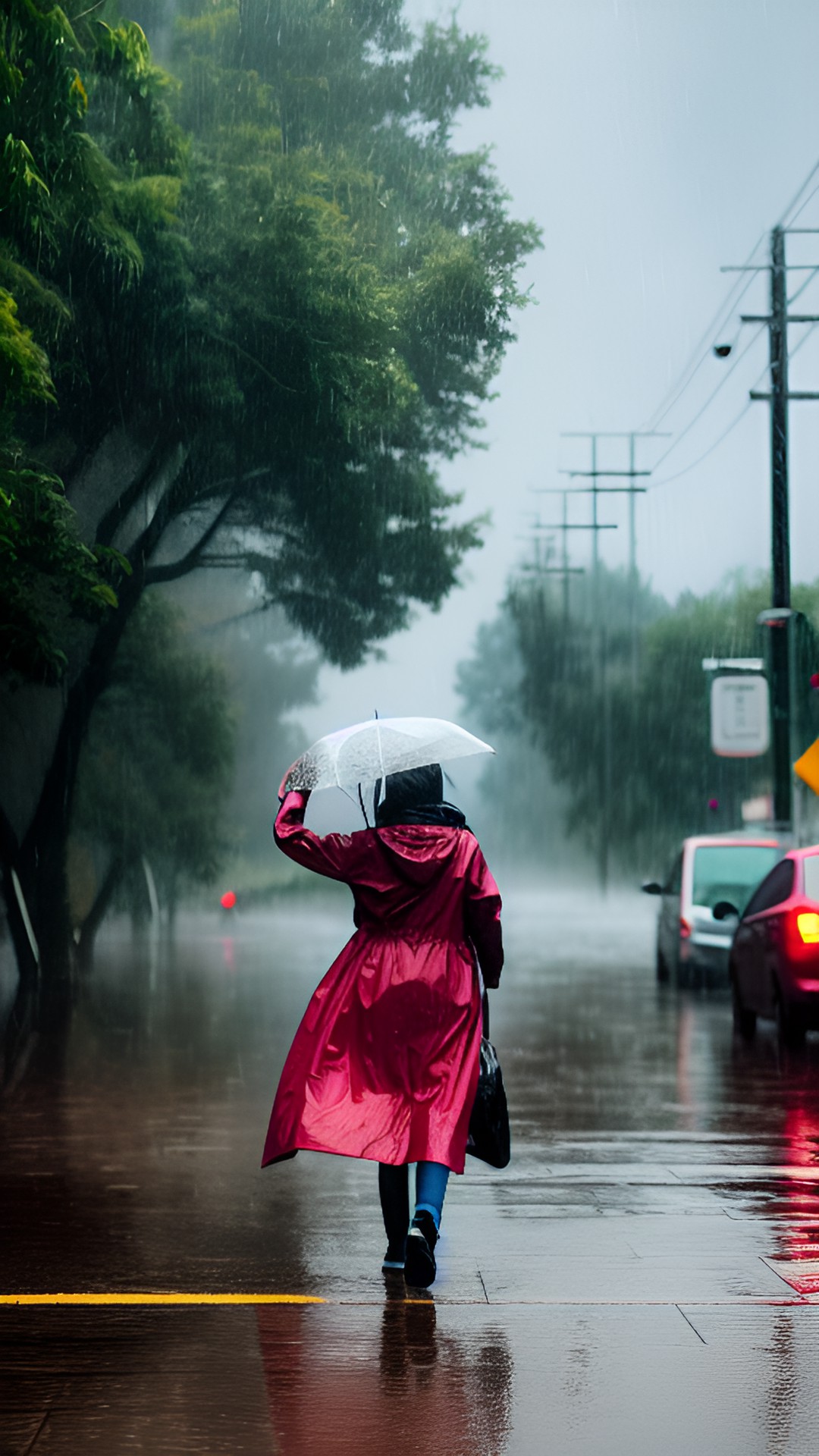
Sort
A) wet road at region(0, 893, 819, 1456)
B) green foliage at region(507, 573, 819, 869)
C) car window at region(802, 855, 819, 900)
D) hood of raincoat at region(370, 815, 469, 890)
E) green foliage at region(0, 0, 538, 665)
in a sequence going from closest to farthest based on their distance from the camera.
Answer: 1. wet road at region(0, 893, 819, 1456)
2. hood of raincoat at region(370, 815, 469, 890)
3. car window at region(802, 855, 819, 900)
4. green foliage at region(0, 0, 538, 665)
5. green foliage at region(507, 573, 819, 869)

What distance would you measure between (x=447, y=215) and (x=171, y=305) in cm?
717

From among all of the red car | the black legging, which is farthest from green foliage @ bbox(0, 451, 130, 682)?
the black legging

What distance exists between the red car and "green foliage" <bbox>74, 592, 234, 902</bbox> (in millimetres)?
19872

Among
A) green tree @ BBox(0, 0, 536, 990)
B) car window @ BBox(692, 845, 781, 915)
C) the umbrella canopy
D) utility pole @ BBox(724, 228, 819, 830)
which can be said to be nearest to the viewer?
the umbrella canopy

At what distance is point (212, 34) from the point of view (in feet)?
96.2

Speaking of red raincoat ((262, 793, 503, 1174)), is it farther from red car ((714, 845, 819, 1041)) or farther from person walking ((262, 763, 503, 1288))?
red car ((714, 845, 819, 1041))

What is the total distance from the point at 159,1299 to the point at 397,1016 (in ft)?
3.56

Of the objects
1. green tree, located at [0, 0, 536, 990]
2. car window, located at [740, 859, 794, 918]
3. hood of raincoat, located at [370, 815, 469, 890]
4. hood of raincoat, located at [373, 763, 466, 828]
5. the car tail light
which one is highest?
green tree, located at [0, 0, 536, 990]

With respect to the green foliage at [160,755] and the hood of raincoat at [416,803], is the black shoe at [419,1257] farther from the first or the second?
the green foliage at [160,755]

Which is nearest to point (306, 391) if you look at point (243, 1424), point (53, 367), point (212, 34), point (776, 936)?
point (53, 367)

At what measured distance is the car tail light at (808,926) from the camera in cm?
1400

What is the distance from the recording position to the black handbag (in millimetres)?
6352

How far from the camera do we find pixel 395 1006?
20.7 ft

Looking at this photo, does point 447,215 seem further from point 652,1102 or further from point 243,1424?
point 243,1424
